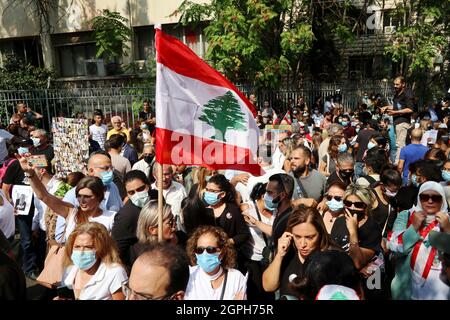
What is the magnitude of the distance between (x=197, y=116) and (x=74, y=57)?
1845cm

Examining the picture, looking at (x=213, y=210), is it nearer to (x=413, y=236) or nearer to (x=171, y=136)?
(x=171, y=136)

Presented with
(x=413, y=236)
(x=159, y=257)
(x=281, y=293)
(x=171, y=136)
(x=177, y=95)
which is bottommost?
(x=281, y=293)

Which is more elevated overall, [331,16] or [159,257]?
[331,16]

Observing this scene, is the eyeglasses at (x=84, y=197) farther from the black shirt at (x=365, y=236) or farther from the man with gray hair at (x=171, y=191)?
the black shirt at (x=365, y=236)

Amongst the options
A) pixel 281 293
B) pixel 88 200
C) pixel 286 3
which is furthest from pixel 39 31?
pixel 281 293

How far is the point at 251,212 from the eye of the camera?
167 inches

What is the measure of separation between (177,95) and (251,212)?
4.30 feet

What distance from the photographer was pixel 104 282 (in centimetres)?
302

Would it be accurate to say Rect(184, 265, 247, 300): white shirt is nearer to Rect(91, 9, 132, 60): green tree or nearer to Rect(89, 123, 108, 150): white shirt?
Rect(89, 123, 108, 150): white shirt

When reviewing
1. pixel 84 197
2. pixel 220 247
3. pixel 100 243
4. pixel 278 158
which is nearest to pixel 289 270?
pixel 220 247

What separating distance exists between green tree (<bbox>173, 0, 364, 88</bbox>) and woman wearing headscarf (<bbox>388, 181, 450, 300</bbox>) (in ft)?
37.0

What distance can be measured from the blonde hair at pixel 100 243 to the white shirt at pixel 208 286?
56cm

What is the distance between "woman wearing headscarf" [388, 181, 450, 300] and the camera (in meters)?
3.12

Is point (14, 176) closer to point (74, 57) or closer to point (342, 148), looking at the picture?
point (342, 148)
